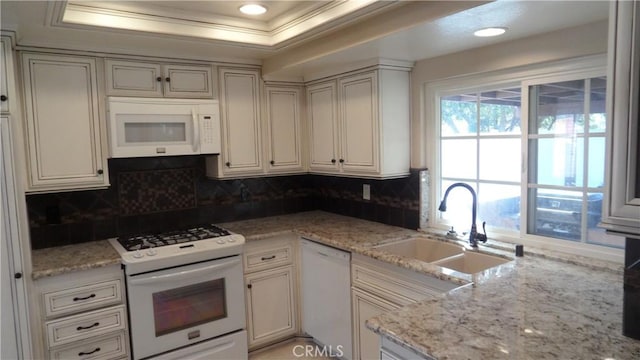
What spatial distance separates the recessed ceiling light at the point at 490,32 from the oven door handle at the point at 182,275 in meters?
2.00

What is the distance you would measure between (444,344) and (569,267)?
109 centimetres

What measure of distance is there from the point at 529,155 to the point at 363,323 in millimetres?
1404

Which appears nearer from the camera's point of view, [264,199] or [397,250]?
[397,250]

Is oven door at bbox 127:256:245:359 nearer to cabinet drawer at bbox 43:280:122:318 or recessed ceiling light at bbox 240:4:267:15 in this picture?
cabinet drawer at bbox 43:280:122:318

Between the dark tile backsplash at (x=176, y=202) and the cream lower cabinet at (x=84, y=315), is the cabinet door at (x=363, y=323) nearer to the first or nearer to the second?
the dark tile backsplash at (x=176, y=202)

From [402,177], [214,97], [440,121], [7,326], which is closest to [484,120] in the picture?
[440,121]

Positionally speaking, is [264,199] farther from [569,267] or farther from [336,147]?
[569,267]

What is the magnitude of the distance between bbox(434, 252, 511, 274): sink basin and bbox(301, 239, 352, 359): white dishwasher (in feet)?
2.00

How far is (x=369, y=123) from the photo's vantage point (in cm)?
280

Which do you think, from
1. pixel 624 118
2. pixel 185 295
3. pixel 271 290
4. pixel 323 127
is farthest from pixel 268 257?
pixel 624 118

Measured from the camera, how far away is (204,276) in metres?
2.62

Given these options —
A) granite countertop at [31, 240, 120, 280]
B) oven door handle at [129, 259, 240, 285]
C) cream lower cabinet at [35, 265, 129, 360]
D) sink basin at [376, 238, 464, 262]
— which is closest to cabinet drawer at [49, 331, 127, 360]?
cream lower cabinet at [35, 265, 129, 360]

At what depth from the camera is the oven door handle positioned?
7.88ft

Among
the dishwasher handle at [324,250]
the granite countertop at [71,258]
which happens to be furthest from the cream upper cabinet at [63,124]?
the dishwasher handle at [324,250]
